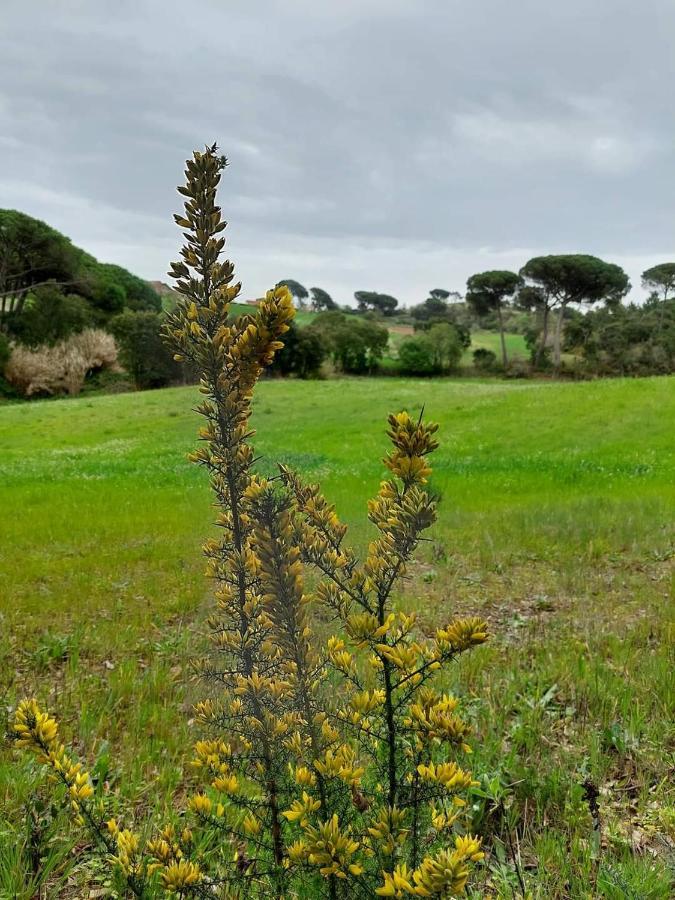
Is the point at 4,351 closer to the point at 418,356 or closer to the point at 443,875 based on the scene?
the point at 418,356

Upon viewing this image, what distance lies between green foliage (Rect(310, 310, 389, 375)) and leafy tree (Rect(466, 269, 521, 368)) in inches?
673

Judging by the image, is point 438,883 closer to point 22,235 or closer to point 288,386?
point 288,386

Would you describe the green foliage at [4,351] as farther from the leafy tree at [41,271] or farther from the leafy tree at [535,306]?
the leafy tree at [535,306]

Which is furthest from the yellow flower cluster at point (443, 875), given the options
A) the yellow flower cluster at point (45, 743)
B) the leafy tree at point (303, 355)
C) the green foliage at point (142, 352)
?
the leafy tree at point (303, 355)

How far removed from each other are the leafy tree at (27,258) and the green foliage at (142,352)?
379 inches

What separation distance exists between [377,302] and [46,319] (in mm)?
84552

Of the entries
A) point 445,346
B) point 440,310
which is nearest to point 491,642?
point 445,346

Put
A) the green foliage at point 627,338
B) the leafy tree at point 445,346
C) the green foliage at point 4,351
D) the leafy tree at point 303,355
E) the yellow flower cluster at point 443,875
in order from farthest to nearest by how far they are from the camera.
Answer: the leafy tree at point 445,346 < the green foliage at point 627,338 < the leafy tree at point 303,355 < the green foliage at point 4,351 < the yellow flower cluster at point 443,875

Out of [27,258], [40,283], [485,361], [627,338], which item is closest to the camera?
[27,258]

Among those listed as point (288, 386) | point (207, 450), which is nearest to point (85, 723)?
point (207, 450)

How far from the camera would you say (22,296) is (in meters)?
53.7

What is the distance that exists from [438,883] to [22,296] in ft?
205

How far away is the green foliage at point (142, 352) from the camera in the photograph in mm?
49125

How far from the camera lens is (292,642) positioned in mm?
1523
